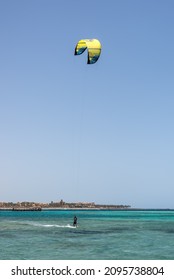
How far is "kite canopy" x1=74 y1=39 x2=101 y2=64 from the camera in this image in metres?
30.1

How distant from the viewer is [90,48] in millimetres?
30500

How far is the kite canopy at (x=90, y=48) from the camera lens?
98.8 feet

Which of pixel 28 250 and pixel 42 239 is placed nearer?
pixel 28 250

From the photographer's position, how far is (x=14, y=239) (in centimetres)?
3656

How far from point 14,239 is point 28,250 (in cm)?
729
